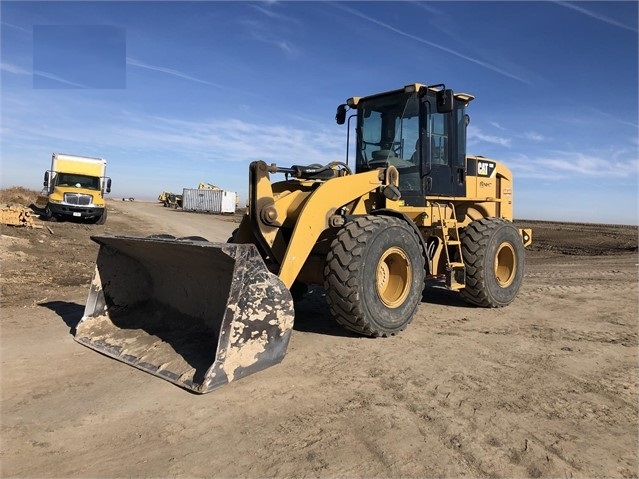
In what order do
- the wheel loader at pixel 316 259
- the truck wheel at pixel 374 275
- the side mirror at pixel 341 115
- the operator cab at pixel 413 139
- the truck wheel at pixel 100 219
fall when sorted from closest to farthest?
the wheel loader at pixel 316 259
the truck wheel at pixel 374 275
the operator cab at pixel 413 139
the side mirror at pixel 341 115
the truck wheel at pixel 100 219

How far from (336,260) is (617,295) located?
6096 millimetres

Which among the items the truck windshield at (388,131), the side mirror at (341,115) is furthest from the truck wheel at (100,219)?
the truck windshield at (388,131)

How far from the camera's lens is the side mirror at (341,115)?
7.28m

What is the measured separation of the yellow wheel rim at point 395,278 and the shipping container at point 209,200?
140 feet

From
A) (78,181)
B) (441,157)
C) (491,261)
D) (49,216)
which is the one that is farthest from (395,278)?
(49,216)

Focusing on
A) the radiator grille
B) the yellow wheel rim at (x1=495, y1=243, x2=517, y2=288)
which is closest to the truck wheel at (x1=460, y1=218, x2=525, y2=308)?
the yellow wheel rim at (x1=495, y1=243, x2=517, y2=288)

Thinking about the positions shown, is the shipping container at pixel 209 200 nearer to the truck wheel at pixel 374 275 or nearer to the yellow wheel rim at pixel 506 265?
the yellow wheel rim at pixel 506 265

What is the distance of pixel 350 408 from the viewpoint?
3488mm

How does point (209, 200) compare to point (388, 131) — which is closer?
point (388, 131)

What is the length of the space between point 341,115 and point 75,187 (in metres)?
17.3

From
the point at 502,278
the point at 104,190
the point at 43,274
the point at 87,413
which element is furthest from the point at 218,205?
the point at 87,413

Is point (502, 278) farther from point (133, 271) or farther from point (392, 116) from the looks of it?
point (133, 271)

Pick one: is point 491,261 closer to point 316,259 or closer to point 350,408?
point 316,259

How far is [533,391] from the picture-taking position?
153 inches
